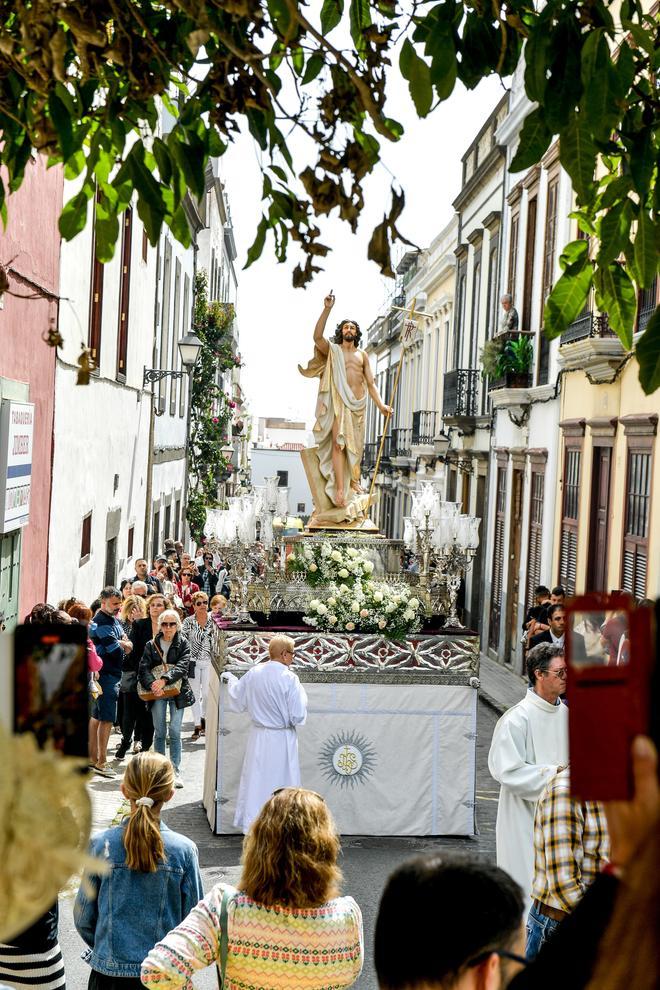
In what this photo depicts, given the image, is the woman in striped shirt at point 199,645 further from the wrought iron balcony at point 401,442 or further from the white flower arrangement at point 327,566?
the wrought iron balcony at point 401,442

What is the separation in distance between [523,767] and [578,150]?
139 inches

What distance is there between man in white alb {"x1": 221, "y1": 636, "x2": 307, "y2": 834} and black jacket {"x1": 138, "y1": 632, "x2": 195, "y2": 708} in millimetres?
1974

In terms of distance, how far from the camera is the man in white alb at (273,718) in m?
8.74

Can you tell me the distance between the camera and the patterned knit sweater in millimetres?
3441

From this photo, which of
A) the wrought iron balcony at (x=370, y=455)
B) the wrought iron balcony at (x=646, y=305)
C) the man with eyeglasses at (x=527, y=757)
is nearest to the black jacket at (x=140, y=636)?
the man with eyeglasses at (x=527, y=757)

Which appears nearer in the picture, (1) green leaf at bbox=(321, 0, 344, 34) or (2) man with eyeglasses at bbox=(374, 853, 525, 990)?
(2) man with eyeglasses at bbox=(374, 853, 525, 990)

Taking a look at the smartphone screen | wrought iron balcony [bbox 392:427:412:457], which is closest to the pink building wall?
the smartphone screen

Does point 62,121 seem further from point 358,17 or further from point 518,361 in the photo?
point 518,361

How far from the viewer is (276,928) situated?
3.49 meters

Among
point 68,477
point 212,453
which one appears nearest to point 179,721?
point 68,477

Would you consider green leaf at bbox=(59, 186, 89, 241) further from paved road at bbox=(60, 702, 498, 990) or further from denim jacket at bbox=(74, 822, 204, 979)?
paved road at bbox=(60, 702, 498, 990)

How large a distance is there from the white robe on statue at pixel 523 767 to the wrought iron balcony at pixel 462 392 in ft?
68.1

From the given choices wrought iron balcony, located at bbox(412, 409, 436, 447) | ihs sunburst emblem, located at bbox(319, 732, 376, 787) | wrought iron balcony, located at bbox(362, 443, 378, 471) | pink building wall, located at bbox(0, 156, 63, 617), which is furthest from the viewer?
wrought iron balcony, located at bbox(362, 443, 378, 471)

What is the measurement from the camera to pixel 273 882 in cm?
354
